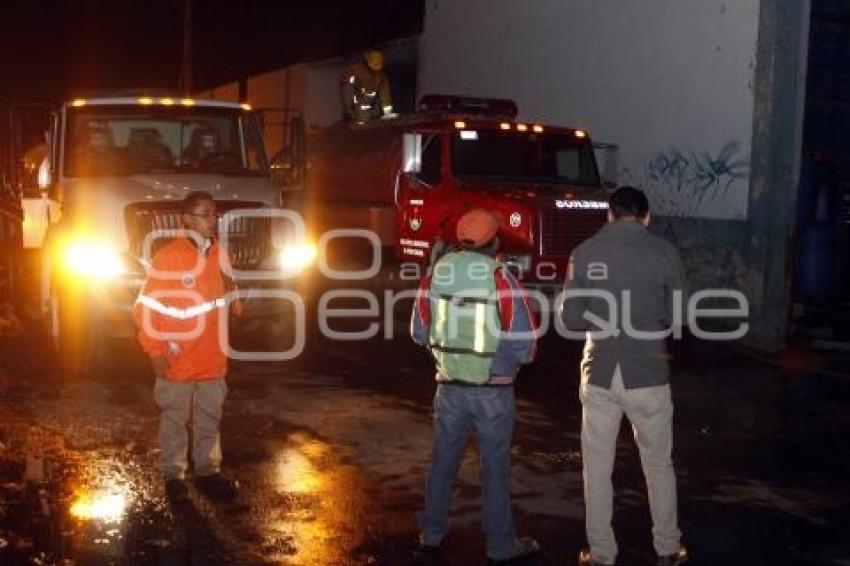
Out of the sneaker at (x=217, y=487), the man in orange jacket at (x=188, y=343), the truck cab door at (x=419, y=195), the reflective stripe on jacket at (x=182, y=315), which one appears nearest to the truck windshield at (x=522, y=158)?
the truck cab door at (x=419, y=195)

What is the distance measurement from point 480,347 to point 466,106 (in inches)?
375

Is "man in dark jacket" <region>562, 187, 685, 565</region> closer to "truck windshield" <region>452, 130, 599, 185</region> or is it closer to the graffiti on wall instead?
"truck windshield" <region>452, 130, 599, 185</region>

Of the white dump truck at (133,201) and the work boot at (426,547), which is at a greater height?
the white dump truck at (133,201)

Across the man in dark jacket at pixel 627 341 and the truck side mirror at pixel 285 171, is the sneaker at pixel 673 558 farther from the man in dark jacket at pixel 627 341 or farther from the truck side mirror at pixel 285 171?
the truck side mirror at pixel 285 171

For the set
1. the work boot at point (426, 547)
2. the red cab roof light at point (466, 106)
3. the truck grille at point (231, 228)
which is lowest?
the work boot at point (426, 547)

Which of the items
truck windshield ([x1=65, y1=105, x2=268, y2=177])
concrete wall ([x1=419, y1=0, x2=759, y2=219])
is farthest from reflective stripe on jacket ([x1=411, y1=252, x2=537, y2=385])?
concrete wall ([x1=419, y1=0, x2=759, y2=219])

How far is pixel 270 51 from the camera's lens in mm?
28578

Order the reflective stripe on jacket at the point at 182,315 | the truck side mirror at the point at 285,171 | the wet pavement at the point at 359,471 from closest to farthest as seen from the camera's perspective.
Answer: the wet pavement at the point at 359,471
the reflective stripe on jacket at the point at 182,315
the truck side mirror at the point at 285,171

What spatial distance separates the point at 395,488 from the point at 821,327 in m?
9.20

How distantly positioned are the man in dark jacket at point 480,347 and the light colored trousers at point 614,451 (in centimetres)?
39

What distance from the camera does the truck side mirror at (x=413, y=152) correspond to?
516 inches

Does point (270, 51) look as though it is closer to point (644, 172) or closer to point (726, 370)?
point (644, 172)

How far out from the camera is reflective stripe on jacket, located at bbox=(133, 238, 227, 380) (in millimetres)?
6383

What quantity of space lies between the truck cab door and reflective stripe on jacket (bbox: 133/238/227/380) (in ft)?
20.9
